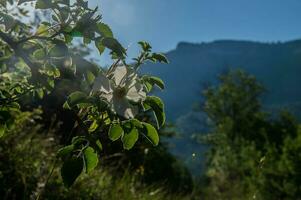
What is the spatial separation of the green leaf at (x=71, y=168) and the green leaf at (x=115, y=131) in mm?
93

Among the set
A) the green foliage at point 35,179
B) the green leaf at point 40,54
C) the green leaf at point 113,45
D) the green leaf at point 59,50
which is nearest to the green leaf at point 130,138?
the green leaf at point 113,45

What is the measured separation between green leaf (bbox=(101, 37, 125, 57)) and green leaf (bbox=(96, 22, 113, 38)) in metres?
0.01

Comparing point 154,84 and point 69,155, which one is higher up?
point 154,84

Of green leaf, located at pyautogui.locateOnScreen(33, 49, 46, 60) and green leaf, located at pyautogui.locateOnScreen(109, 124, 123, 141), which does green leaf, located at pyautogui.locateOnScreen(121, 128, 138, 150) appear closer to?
green leaf, located at pyautogui.locateOnScreen(109, 124, 123, 141)

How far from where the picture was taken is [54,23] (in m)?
1.52

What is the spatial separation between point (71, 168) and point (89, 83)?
0.97ft

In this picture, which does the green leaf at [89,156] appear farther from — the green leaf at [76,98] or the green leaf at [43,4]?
the green leaf at [43,4]

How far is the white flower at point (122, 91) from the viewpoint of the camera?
1.21m

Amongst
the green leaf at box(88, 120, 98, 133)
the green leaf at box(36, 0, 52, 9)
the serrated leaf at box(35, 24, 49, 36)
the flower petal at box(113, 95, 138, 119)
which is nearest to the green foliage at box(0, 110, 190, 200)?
the serrated leaf at box(35, 24, 49, 36)

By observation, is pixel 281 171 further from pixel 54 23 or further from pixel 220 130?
pixel 220 130

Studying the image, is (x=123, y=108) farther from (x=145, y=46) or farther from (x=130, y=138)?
(x=145, y=46)

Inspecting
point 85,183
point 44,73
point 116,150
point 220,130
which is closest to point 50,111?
point 116,150

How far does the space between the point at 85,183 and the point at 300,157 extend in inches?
491

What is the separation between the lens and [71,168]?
1.25 meters
